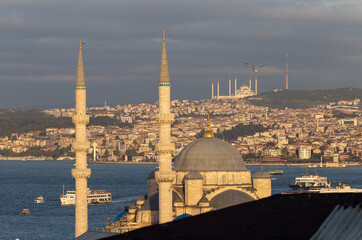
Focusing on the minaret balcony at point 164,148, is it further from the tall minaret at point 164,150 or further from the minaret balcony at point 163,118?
the minaret balcony at point 163,118

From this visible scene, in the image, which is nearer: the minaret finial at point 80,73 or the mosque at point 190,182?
the mosque at point 190,182

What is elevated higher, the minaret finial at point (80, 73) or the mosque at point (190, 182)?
the minaret finial at point (80, 73)

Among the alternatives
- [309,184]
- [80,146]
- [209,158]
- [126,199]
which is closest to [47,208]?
[126,199]

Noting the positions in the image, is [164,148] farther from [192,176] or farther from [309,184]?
[309,184]

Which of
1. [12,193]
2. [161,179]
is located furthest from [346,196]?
[12,193]

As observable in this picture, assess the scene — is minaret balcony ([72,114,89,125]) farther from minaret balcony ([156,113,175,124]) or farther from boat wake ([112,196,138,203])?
boat wake ([112,196,138,203])

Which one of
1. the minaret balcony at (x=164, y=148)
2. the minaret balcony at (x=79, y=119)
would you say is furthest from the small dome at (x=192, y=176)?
the minaret balcony at (x=79, y=119)

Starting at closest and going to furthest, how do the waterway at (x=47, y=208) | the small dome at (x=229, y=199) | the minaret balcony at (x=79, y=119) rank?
1. the minaret balcony at (x=79, y=119)
2. the small dome at (x=229, y=199)
3. the waterway at (x=47, y=208)

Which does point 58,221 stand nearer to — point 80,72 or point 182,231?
point 80,72
